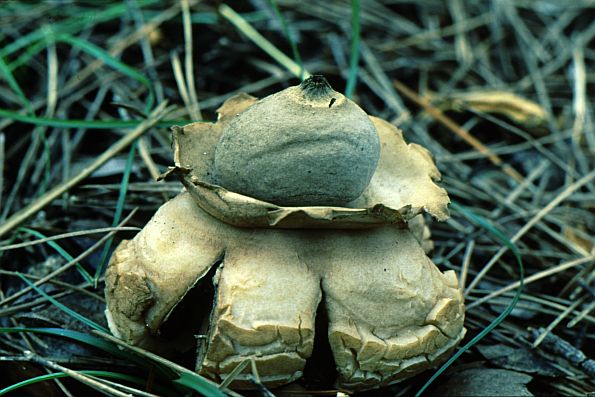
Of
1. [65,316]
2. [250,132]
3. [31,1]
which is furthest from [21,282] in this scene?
[31,1]

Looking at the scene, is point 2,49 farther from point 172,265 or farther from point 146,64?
point 172,265

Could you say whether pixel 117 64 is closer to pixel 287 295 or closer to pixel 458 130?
pixel 287 295

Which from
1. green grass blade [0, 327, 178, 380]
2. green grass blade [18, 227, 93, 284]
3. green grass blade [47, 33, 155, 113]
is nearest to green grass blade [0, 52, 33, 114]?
green grass blade [47, 33, 155, 113]

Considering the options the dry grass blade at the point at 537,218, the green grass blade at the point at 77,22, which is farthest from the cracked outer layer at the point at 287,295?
the green grass blade at the point at 77,22

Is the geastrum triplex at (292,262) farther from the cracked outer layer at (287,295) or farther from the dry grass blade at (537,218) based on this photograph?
the dry grass blade at (537,218)

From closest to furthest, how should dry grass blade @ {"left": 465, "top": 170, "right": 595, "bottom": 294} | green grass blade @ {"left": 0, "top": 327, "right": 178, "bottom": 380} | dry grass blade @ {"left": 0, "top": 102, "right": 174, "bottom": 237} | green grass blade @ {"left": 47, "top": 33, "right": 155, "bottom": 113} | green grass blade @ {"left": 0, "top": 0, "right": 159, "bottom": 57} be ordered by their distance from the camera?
1. green grass blade @ {"left": 0, "top": 327, "right": 178, "bottom": 380}
2. dry grass blade @ {"left": 0, "top": 102, "right": 174, "bottom": 237}
3. dry grass blade @ {"left": 465, "top": 170, "right": 595, "bottom": 294}
4. green grass blade @ {"left": 47, "top": 33, "right": 155, "bottom": 113}
5. green grass blade @ {"left": 0, "top": 0, "right": 159, "bottom": 57}

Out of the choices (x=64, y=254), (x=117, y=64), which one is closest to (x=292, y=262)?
(x=64, y=254)

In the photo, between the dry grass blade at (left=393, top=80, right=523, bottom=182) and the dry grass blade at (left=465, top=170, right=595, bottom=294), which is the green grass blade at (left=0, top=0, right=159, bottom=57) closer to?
the dry grass blade at (left=393, top=80, right=523, bottom=182)
